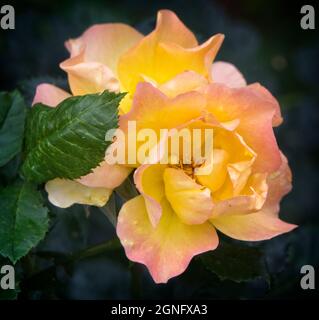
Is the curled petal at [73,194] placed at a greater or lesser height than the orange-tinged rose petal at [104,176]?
lesser

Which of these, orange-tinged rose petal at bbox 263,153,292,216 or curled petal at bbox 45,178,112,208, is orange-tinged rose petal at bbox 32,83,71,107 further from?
orange-tinged rose petal at bbox 263,153,292,216

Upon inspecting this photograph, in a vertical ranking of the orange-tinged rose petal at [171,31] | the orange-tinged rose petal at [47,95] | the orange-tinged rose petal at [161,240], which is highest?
the orange-tinged rose petal at [171,31]

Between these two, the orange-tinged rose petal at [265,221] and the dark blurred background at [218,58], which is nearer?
the orange-tinged rose petal at [265,221]

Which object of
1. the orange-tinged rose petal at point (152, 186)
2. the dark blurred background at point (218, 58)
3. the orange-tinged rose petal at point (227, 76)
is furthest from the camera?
the dark blurred background at point (218, 58)

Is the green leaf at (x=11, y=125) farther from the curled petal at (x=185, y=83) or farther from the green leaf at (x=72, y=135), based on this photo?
the curled petal at (x=185, y=83)

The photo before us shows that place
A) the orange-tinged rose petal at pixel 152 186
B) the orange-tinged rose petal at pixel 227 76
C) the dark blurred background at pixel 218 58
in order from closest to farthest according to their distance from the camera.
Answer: the orange-tinged rose petal at pixel 152 186, the orange-tinged rose petal at pixel 227 76, the dark blurred background at pixel 218 58

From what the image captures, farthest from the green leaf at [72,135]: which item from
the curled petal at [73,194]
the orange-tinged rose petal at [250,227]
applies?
the orange-tinged rose petal at [250,227]

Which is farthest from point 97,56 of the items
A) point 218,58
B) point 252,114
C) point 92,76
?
point 218,58
